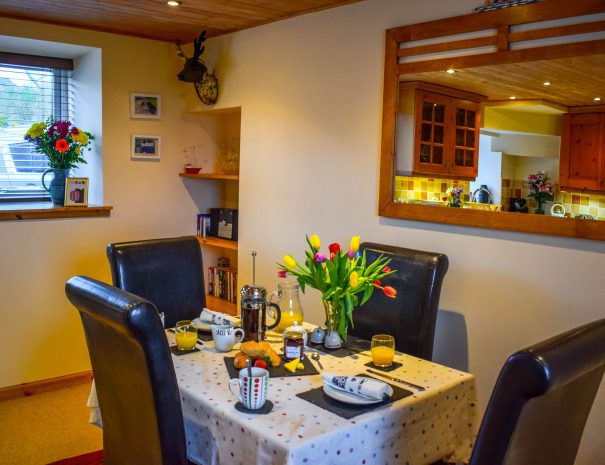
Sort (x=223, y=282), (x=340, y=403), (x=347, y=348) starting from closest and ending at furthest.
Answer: (x=340, y=403) < (x=347, y=348) < (x=223, y=282)

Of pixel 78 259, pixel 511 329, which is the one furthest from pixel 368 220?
pixel 78 259

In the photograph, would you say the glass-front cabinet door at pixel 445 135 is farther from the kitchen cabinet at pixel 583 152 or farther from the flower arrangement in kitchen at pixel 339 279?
the flower arrangement in kitchen at pixel 339 279

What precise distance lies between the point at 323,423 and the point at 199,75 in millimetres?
3003

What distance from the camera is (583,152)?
2.45 m

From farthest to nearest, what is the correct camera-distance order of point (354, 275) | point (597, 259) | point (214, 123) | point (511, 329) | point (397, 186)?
point (214, 123)
point (397, 186)
point (511, 329)
point (597, 259)
point (354, 275)

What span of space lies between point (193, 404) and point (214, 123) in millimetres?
3163

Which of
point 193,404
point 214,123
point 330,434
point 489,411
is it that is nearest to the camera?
point 489,411

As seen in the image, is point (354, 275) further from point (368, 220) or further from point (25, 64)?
point (25, 64)

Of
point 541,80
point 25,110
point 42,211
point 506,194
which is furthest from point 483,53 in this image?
point 25,110

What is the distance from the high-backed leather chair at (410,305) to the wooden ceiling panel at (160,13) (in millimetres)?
1434

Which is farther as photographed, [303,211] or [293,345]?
[303,211]

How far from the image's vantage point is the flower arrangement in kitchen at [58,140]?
399 centimetres

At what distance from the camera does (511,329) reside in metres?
2.79

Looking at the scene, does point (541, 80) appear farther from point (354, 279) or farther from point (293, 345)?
point (293, 345)
